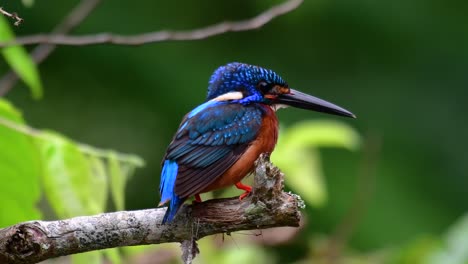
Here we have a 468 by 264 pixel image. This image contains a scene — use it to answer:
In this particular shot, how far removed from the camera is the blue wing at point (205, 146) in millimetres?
3027

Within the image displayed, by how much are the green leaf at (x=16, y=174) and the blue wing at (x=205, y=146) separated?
42 centimetres

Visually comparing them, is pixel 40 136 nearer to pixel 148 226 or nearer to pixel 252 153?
pixel 148 226

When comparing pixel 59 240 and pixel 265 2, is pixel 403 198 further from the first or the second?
pixel 59 240

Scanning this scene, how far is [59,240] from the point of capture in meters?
2.62

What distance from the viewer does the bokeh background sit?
7.31 m

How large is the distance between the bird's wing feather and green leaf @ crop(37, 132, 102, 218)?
289 mm

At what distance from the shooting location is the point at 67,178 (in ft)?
9.52

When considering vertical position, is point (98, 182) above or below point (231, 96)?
below

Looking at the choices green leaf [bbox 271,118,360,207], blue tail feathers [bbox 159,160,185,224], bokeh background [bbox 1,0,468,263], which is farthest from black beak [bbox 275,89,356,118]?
bokeh background [bbox 1,0,468,263]

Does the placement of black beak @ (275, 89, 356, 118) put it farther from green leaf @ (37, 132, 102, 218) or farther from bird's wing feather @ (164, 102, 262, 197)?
green leaf @ (37, 132, 102, 218)

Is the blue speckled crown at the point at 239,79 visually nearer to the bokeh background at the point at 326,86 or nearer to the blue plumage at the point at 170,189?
the blue plumage at the point at 170,189

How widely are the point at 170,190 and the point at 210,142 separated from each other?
0.35m

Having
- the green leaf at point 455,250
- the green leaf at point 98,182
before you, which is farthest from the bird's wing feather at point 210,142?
the green leaf at point 455,250

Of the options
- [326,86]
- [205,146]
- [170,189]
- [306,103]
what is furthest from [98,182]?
[326,86]
